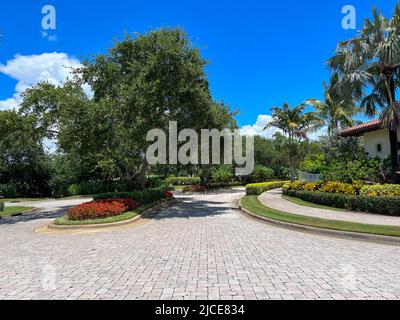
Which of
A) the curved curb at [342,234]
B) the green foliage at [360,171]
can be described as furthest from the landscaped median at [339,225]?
the green foliage at [360,171]

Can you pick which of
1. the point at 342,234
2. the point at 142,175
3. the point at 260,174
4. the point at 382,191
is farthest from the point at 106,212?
the point at 260,174

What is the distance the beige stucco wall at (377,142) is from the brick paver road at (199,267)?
13.9 m

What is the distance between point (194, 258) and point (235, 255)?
104 centimetres

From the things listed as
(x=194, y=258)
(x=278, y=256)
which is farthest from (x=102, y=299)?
(x=278, y=256)

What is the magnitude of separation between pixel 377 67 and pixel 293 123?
14.2m

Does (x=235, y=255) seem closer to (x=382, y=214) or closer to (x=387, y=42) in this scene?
(x=382, y=214)

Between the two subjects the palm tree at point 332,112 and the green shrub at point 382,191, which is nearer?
the green shrub at point 382,191

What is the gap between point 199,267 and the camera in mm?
7059

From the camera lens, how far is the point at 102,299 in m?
5.25

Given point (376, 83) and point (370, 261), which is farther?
point (376, 83)

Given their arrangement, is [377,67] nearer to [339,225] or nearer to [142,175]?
[339,225]

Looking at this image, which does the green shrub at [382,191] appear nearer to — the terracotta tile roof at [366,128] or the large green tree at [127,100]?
the terracotta tile roof at [366,128]

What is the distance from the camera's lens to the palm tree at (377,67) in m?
17.6

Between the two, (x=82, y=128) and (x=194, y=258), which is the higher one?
(x=82, y=128)
